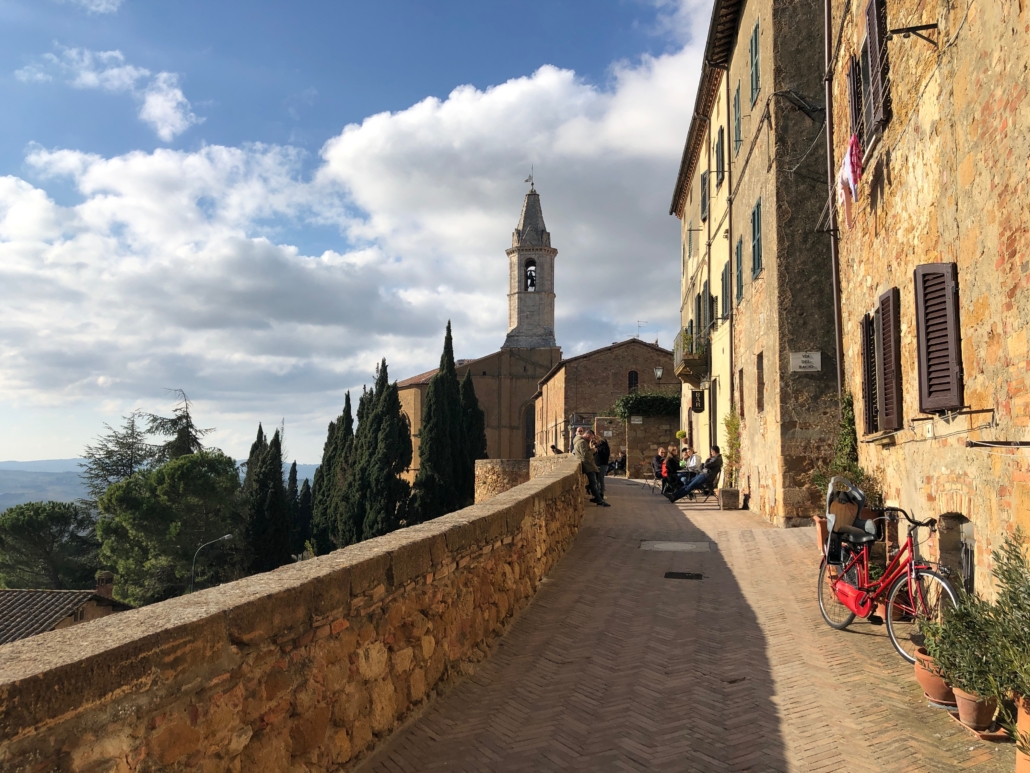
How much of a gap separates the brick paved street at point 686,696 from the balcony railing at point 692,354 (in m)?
13.0

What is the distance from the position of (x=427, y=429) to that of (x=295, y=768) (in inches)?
1632

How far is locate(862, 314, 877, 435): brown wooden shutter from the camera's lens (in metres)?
8.54

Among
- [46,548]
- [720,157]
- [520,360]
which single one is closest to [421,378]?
[520,360]

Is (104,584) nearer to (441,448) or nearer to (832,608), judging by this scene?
(441,448)

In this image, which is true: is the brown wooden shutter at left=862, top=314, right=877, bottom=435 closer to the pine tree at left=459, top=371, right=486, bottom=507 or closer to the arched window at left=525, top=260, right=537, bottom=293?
the pine tree at left=459, top=371, right=486, bottom=507

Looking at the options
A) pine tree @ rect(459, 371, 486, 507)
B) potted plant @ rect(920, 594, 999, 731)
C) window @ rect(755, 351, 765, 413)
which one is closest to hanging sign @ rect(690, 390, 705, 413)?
window @ rect(755, 351, 765, 413)

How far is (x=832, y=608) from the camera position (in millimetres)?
7082

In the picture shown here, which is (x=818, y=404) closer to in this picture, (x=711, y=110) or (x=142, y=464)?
(x=711, y=110)

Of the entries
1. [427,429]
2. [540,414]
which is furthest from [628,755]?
[540,414]

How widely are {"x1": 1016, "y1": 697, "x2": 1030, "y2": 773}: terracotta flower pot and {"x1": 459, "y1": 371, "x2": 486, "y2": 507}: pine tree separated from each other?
4139 centimetres

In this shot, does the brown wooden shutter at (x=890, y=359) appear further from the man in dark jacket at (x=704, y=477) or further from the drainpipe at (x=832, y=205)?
the man in dark jacket at (x=704, y=477)

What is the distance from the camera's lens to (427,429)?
44.9 metres

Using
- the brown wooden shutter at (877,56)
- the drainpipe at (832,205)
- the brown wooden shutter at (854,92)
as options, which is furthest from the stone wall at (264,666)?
the drainpipe at (832,205)

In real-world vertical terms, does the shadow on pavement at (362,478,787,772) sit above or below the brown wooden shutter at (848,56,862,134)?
below
